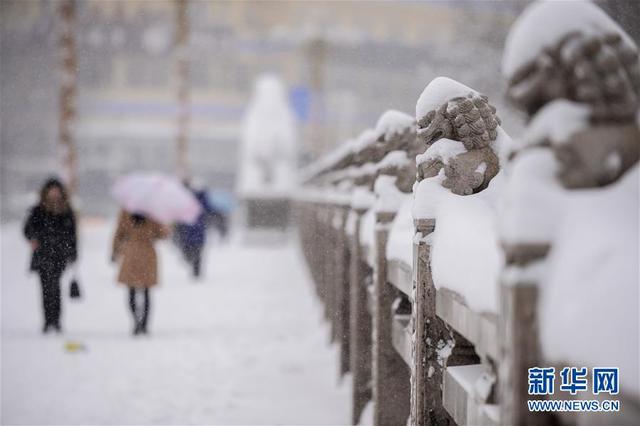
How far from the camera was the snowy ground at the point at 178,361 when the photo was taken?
15.8 ft

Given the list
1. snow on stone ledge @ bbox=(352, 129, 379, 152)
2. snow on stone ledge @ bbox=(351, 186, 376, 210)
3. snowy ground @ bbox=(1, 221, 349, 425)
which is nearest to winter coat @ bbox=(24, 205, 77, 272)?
snowy ground @ bbox=(1, 221, 349, 425)

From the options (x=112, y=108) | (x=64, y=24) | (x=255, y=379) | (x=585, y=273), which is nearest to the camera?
(x=585, y=273)

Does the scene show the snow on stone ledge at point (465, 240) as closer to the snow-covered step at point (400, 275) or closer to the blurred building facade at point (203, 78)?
the snow-covered step at point (400, 275)

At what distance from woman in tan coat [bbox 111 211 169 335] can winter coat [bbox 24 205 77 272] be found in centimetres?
49

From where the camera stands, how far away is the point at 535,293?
1.47 metres

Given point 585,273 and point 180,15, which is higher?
point 180,15

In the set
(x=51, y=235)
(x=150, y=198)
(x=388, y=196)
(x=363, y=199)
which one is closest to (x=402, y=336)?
(x=388, y=196)

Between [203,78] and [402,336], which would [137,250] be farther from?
[203,78]

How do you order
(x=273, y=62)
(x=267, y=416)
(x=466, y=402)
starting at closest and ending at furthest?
(x=466, y=402), (x=267, y=416), (x=273, y=62)

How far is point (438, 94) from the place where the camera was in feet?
9.02

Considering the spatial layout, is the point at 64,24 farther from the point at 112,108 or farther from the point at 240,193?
the point at 112,108

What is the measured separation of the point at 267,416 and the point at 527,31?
3.73m

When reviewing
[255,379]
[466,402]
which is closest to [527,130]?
[466,402]

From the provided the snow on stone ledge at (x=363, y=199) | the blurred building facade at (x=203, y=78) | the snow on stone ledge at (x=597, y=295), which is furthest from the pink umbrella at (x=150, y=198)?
the blurred building facade at (x=203, y=78)
